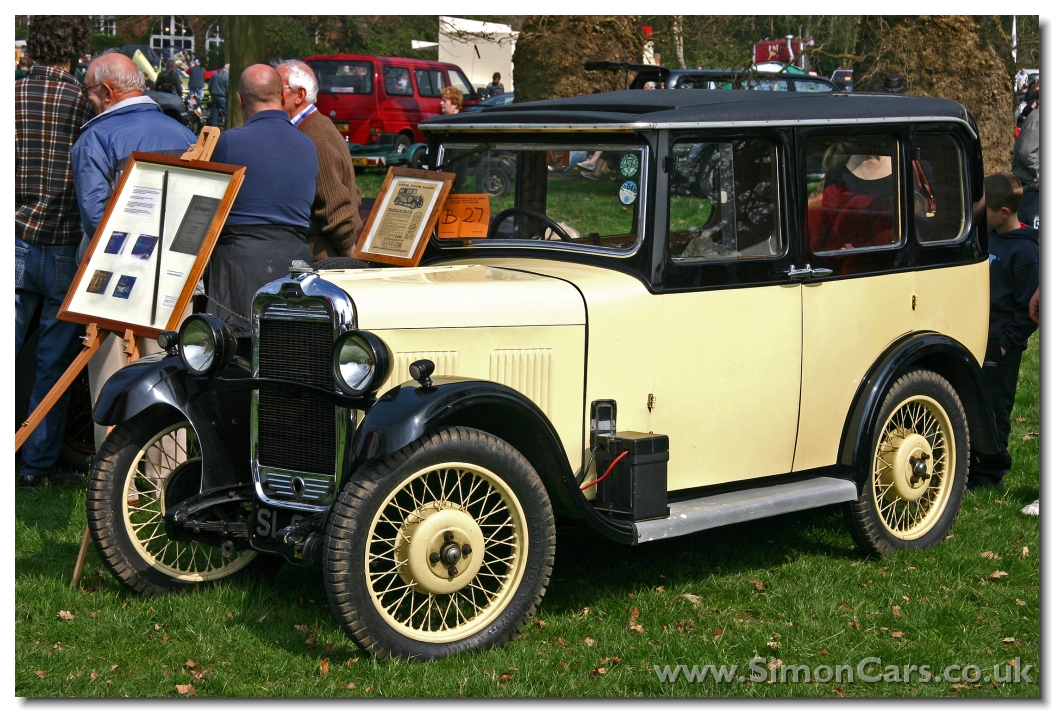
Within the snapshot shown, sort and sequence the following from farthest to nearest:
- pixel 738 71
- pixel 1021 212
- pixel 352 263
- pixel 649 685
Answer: pixel 738 71 < pixel 1021 212 < pixel 352 263 < pixel 649 685

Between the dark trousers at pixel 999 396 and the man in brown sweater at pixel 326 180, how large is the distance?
351cm

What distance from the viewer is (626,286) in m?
4.69

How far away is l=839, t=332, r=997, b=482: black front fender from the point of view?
5223 mm

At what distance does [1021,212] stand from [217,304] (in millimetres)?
6704

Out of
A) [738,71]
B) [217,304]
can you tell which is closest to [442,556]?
[217,304]

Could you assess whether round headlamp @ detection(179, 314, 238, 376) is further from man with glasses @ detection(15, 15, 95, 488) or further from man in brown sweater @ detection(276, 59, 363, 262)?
man with glasses @ detection(15, 15, 95, 488)

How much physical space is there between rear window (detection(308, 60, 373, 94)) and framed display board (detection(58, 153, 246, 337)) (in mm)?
19215

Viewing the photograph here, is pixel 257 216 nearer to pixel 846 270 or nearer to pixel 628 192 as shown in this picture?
pixel 628 192

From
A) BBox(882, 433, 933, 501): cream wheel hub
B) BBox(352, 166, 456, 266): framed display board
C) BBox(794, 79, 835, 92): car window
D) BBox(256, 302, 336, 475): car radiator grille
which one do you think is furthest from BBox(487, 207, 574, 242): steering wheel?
BBox(794, 79, 835, 92): car window

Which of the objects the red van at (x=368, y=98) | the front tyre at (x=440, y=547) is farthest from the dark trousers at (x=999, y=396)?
the red van at (x=368, y=98)

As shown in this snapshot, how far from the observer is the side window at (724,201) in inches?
190

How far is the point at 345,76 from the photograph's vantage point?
2405 centimetres

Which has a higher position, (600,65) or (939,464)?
(600,65)

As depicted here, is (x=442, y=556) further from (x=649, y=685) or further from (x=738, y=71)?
(x=738, y=71)
